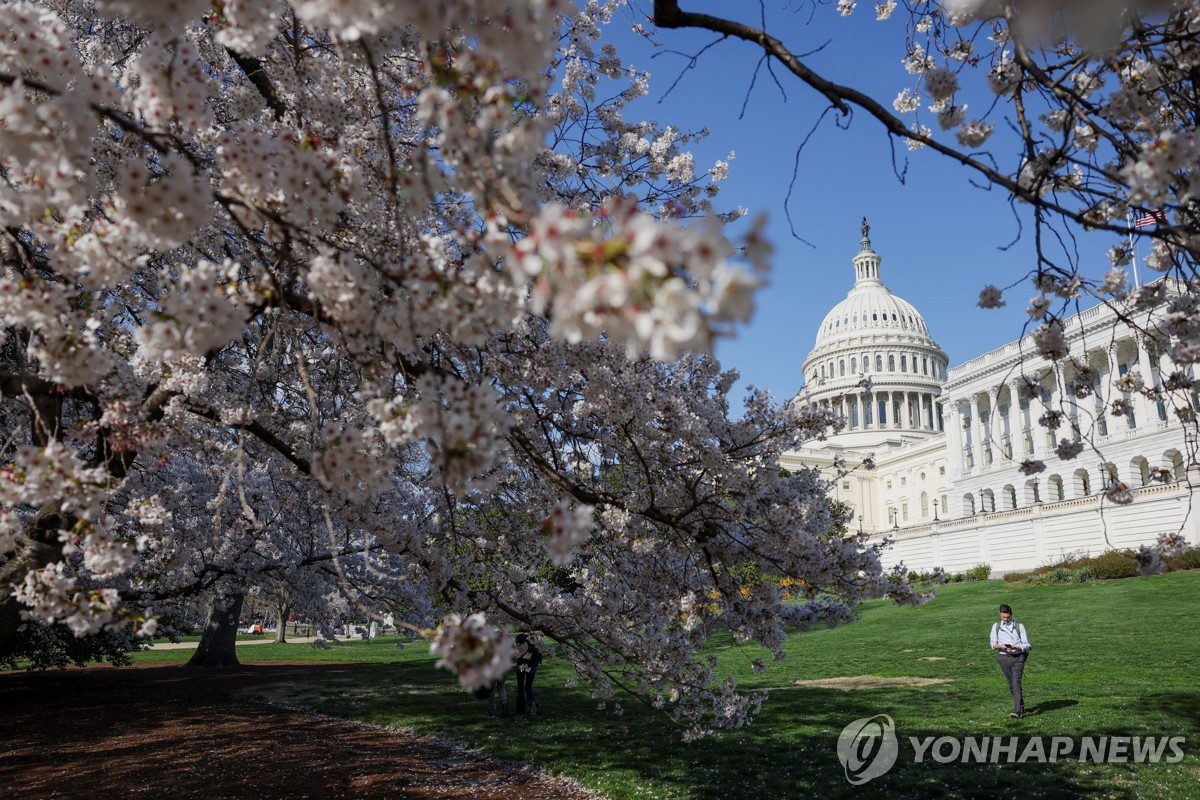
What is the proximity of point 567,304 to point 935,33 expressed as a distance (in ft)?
17.1

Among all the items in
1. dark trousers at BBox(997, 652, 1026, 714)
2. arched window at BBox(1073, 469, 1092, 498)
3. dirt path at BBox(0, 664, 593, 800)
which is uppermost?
arched window at BBox(1073, 469, 1092, 498)

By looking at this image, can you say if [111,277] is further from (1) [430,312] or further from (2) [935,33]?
(2) [935,33]

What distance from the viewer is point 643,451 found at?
6.19m

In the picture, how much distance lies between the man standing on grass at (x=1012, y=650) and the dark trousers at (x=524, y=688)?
765 cm

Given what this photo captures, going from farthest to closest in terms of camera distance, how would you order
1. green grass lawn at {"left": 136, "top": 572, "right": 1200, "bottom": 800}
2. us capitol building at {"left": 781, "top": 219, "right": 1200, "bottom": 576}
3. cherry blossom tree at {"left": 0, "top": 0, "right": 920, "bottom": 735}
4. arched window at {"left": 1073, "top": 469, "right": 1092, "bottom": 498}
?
arched window at {"left": 1073, "top": 469, "right": 1092, "bottom": 498} < us capitol building at {"left": 781, "top": 219, "right": 1200, "bottom": 576} < green grass lawn at {"left": 136, "top": 572, "right": 1200, "bottom": 800} < cherry blossom tree at {"left": 0, "top": 0, "right": 920, "bottom": 735}

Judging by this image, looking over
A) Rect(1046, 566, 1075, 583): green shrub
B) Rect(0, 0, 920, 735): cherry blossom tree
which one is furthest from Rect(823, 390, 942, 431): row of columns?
Rect(0, 0, 920, 735): cherry blossom tree

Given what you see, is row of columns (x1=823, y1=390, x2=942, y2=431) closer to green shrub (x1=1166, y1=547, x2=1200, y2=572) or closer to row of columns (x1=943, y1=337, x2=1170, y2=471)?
row of columns (x1=943, y1=337, x2=1170, y2=471)

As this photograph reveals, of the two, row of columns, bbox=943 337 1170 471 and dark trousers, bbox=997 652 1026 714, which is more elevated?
row of columns, bbox=943 337 1170 471

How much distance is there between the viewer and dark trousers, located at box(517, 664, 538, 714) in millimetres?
13406

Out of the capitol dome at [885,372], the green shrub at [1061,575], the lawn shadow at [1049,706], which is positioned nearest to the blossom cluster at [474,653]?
the lawn shadow at [1049,706]

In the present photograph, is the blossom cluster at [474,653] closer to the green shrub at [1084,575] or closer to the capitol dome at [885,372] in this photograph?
the green shrub at [1084,575]

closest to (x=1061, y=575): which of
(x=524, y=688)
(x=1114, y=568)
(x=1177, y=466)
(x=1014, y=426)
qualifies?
(x=1114, y=568)

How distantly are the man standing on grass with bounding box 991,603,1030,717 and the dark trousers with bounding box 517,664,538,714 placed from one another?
765 centimetres

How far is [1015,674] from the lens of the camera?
36.3ft
